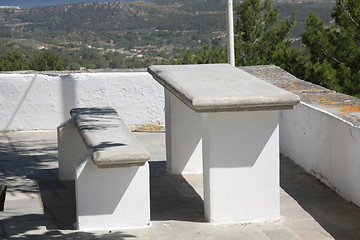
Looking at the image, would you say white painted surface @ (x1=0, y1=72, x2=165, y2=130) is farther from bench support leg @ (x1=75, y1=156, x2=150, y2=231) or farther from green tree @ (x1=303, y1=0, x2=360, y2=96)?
bench support leg @ (x1=75, y1=156, x2=150, y2=231)

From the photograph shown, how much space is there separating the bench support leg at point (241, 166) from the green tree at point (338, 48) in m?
4.89

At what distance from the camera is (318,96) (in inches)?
287

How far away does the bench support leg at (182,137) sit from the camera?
6969 mm

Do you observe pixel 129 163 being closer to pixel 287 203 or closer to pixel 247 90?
pixel 247 90

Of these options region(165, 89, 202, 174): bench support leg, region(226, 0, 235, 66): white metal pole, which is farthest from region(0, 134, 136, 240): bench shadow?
region(226, 0, 235, 66): white metal pole

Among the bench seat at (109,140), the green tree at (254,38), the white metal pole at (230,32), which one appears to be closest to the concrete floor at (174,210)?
the bench seat at (109,140)

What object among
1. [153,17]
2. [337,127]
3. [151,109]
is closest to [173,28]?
[153,17]

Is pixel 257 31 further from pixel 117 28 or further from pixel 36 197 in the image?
pixel 117 28

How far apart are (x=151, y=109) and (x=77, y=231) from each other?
5.36 m

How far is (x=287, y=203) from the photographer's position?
5.86 m

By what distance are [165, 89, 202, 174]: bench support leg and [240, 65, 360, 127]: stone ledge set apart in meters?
1.31

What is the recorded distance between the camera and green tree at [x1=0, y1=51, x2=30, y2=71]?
36188 mm

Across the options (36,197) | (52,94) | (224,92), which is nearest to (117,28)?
(52,94)

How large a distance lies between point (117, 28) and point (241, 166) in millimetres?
73462
